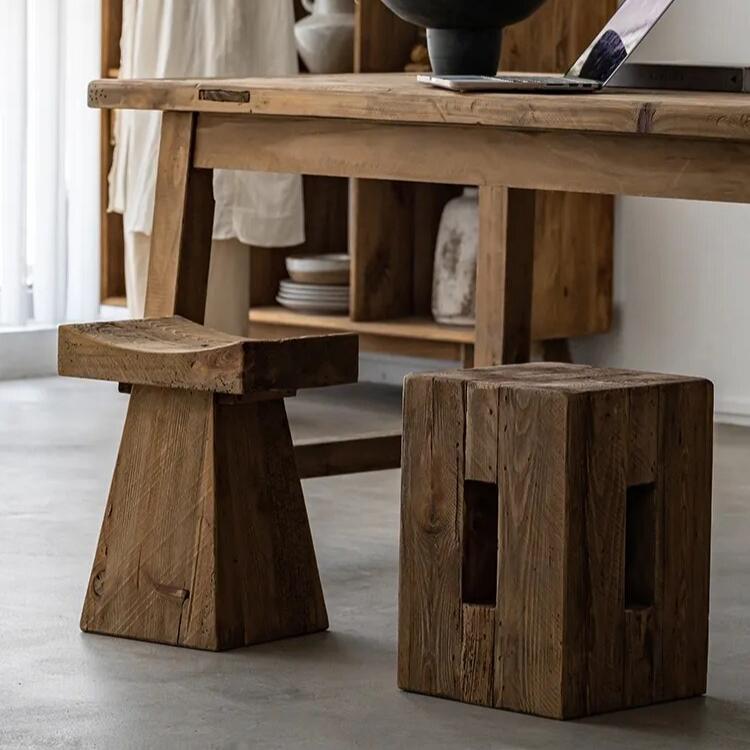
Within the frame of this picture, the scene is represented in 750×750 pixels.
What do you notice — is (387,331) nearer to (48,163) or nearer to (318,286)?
(318,286)

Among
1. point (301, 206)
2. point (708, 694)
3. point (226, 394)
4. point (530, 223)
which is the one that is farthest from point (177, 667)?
point (301, 206)

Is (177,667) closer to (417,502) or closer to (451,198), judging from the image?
(417,502)

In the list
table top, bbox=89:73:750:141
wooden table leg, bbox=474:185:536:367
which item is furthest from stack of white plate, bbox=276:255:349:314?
table top, bbox=89:73:750:141

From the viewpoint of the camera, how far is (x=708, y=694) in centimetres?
228

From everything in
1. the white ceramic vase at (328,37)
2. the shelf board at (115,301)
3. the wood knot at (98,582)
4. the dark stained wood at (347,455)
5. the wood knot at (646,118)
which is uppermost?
the white ceramic vase at (328,37)

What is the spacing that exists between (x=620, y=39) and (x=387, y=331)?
6.35 feet

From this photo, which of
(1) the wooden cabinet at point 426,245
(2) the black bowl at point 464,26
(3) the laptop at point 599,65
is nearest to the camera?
(3) the laptop at point 599,65

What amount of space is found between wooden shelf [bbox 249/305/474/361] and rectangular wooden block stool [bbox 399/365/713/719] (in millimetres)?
2092

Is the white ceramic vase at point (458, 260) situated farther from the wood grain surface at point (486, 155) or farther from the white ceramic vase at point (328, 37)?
the wood grain surface at point (486, 155)

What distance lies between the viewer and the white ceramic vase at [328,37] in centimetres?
454

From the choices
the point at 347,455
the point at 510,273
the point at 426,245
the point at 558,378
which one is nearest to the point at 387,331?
the point at 426,245

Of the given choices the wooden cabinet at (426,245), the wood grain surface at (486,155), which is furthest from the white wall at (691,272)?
the wood grain surface at (486,155)

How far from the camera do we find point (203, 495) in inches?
94.5

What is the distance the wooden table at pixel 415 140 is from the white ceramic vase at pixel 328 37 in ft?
4.67
